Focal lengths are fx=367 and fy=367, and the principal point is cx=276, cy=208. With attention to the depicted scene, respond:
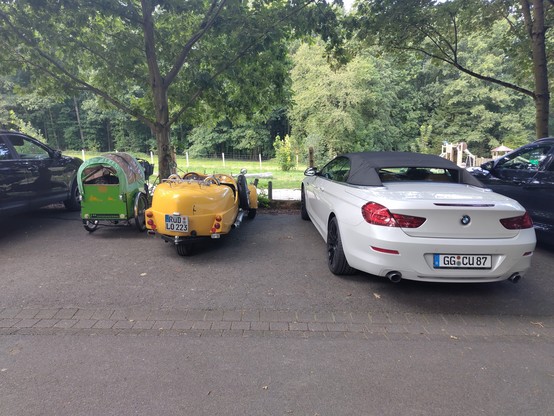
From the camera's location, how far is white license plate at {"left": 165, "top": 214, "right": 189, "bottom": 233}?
500 cm

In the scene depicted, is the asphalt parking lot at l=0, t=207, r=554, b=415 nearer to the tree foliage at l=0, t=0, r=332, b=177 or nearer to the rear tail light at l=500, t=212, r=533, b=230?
the rear tail light at l=500, t=212, r=533, b=230

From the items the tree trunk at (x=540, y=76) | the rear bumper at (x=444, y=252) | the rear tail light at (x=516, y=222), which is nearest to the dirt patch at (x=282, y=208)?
the rear bumper at (x=444, y=252)

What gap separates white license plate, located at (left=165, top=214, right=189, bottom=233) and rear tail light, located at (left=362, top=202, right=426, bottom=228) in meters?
2.43

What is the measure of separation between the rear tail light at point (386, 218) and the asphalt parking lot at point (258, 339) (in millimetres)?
907

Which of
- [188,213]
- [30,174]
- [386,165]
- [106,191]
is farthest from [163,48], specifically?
[386,165]

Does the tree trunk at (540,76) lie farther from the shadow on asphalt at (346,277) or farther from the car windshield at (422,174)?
the car windshield at (422,174)

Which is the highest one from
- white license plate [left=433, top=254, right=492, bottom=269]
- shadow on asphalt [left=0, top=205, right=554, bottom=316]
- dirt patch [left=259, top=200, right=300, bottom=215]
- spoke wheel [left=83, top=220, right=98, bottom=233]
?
spoke wheel [left=83, top=220, right=98, bottom=233]

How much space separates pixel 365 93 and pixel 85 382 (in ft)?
114

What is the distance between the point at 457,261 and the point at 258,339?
2.08 metres

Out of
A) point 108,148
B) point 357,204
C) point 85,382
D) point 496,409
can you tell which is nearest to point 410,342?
point 496,409

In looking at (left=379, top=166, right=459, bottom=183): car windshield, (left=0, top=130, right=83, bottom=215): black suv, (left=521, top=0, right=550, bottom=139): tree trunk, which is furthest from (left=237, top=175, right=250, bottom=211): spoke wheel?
(left=521, top=0, right=550, bottom=139): tree trunk

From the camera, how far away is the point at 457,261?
11.9 ft

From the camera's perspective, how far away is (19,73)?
970 cm

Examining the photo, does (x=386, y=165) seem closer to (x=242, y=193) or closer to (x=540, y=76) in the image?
(x=242, y=193)
